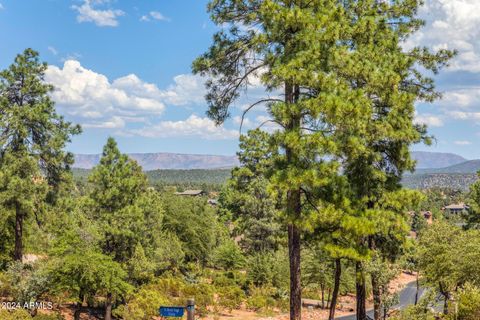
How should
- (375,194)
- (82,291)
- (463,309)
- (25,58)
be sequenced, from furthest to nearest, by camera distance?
1. (25,58)
2. (82,291)
3. (375,194)
4. (463,309)

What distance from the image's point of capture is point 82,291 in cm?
2300

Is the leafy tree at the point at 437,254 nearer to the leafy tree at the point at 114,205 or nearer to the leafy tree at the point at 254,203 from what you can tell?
the leafy tree at the point at 254,203

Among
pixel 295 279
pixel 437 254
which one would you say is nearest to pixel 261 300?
pixel 437 254

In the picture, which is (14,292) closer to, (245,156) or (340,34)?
(340,34)

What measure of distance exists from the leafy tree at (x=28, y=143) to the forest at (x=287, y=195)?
8 cm

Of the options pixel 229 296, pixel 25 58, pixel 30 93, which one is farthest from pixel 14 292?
pixel 229 296

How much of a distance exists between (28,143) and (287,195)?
702 inches

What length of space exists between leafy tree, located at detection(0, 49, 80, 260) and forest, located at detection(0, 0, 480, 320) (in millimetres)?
79

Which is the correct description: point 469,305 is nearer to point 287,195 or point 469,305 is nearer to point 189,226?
point 287,195

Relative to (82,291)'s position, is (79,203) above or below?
above

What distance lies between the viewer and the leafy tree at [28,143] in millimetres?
Result: 23797

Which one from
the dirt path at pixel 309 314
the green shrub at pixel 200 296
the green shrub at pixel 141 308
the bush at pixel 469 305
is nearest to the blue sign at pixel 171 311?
the bush at pixel 469 305

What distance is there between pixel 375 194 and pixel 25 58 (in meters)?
20.5

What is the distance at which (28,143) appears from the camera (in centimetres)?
2511
